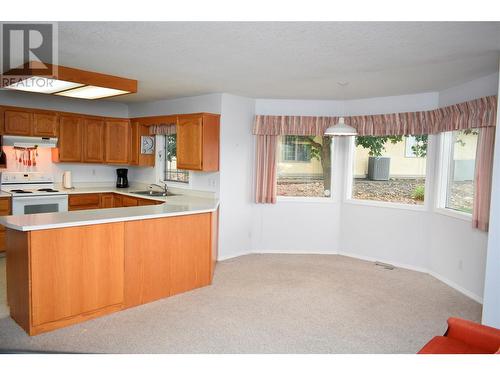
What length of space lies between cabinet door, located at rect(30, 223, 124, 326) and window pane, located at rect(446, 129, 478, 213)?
12.3 feet

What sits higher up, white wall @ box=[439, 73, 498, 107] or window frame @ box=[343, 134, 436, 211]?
white wall @ box=[439, 73, 498, 107]

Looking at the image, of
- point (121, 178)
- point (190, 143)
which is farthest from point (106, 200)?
point (190, 143)

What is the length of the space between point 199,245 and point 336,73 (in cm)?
227

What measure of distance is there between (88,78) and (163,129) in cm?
216

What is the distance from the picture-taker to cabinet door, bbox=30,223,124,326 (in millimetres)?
3010

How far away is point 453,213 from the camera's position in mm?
4508

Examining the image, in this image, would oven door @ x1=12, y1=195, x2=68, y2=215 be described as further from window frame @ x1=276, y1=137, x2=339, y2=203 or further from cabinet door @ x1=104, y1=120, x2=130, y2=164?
window frame @ x1=276, y1=137, x2=339, y2=203

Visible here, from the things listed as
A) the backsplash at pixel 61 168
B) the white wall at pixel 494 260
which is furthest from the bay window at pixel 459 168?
the backsplash at pixel 61 168

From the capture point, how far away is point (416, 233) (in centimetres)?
509

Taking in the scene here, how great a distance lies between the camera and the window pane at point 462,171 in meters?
4.38

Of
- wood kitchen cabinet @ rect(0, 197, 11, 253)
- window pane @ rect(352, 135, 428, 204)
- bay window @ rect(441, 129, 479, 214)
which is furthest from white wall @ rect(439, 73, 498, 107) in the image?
wood kitchen cabinet @ rect(0, 197, 11, 253)

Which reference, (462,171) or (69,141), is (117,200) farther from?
(462,171)

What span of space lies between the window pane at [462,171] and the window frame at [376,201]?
26cm

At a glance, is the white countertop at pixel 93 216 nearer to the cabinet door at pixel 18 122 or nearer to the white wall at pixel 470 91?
the cabinet door at pixel 18 122
